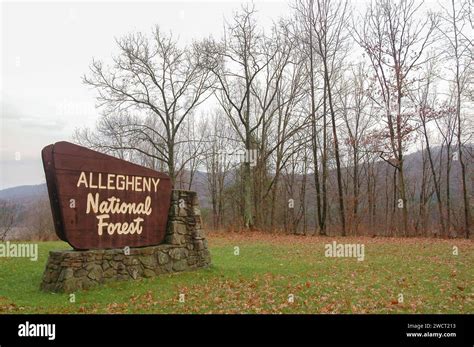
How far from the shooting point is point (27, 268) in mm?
11039

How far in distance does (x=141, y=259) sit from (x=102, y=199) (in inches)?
69.3

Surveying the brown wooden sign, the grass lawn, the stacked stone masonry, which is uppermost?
the brown wooden sign

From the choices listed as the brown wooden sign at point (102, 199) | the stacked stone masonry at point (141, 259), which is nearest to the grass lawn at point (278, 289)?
the stacked stone masonry at point (141, 259)

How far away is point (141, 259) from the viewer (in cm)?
983

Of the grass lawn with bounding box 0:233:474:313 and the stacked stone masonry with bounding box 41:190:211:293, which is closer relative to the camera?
the grass lawn with bounding box 0:233:474:313

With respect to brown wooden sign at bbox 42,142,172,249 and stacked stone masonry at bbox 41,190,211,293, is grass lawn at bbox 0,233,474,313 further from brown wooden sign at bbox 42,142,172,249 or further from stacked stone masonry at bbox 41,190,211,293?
brown wooden sign at bbox 42,142,172,249

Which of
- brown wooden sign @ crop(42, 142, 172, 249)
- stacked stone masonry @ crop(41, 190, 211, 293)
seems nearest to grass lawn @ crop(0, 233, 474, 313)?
stacked stone masonry @ crop(41, 190, 211, 293)

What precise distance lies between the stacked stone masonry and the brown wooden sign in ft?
0.72

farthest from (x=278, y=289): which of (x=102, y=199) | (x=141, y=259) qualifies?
(x=102, y=199)

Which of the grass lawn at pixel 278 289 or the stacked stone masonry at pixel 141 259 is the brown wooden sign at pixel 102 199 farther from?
the grass lawn at pixel 278 289

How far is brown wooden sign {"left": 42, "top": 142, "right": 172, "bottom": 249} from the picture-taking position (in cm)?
846

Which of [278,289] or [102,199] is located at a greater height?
[102,199]

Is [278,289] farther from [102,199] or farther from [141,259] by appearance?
[102,199]

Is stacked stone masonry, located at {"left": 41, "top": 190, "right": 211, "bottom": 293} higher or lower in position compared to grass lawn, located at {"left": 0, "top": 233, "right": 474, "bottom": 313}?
higher
